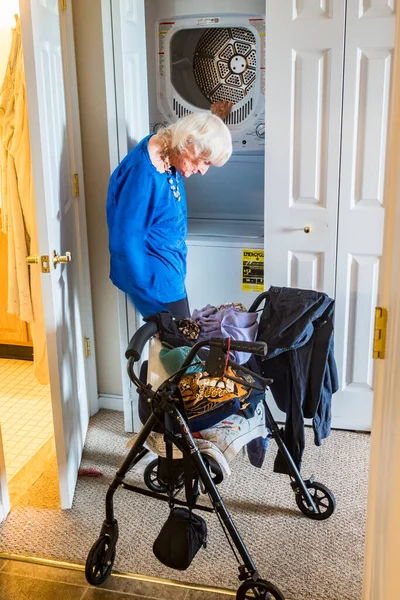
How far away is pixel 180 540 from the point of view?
207cm

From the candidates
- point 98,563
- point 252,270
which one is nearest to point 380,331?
point 98,563

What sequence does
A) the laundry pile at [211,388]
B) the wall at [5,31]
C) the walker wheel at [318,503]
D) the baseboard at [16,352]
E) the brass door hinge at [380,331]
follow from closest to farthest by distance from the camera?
the brass door hinge at [380,331], the laundry pile at [211,388], the walker wheel at [318,503], the wall at [5,31], the baseboard at [16,352]

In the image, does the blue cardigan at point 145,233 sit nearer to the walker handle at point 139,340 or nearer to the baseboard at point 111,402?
the walker handle at point 139,340

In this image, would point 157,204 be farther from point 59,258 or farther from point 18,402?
point 18,402

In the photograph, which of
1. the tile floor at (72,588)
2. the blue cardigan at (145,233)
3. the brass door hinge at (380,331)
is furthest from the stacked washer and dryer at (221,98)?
the brass door hinge at (380,331)

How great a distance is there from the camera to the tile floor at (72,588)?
2238 mm

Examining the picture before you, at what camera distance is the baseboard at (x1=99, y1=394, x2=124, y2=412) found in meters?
3.46

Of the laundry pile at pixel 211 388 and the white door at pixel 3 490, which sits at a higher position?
the laundry pile at pixel 211 388

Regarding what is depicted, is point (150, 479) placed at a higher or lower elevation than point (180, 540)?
lower

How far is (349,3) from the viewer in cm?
267

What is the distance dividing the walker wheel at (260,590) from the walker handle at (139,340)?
73cm

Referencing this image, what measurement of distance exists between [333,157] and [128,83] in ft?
2.87

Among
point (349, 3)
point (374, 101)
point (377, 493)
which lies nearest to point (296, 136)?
point (374, 101)

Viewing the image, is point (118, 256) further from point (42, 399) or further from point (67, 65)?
point (42, 399)
